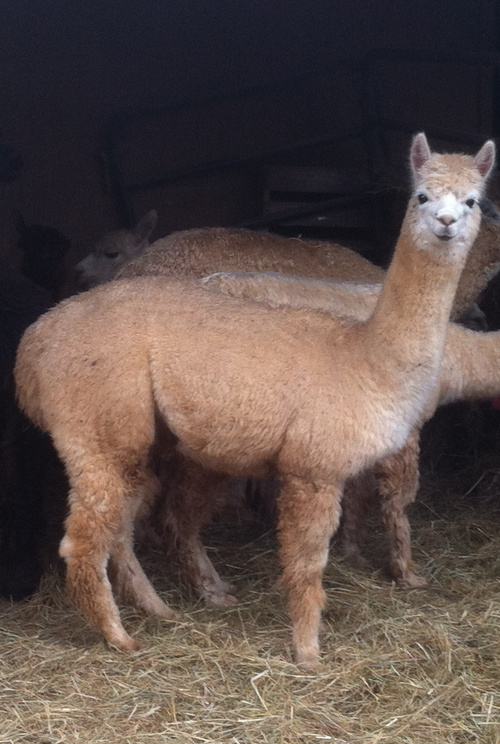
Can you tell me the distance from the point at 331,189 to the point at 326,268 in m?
2.44

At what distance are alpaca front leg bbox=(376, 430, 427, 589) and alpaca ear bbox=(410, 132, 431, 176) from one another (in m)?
1.53

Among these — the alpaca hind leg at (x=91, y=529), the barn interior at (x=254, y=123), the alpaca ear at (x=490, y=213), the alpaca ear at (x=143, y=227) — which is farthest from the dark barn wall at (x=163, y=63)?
the alpaca hind leg at (x=91, y=529)

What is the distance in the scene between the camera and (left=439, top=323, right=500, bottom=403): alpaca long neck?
5.16 m

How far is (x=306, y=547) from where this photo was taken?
412 centimetres

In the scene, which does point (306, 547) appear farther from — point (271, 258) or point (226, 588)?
point (271, 258)

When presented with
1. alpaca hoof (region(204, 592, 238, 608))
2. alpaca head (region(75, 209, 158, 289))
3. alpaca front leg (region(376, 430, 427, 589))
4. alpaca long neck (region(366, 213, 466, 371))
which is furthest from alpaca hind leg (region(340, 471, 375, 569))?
alpaca head (region(75, 209, 158, 289))

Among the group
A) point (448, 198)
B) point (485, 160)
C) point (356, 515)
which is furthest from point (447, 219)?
point (356, 515)

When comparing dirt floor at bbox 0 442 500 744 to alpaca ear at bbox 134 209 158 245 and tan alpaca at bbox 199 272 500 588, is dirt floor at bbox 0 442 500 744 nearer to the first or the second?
tan alpaca at bbox 199 272 500 588

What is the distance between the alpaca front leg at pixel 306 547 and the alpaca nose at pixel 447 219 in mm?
1161

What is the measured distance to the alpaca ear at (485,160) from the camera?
4.15m

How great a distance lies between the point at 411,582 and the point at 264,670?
1419 millimetres

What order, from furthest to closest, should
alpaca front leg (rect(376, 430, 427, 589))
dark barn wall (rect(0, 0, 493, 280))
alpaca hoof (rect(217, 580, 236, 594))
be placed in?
dark barn wall (rect(0, 0, 493, 280))
alpaca front leg (rect(376, 430, 427, 589))
alpaca hoof (rect(217, 580, 236, 594))

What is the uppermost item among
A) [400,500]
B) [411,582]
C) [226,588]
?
[400,500]

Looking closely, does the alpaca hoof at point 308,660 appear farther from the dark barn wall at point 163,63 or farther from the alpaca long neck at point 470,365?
the dark barn wall at point 163,63
